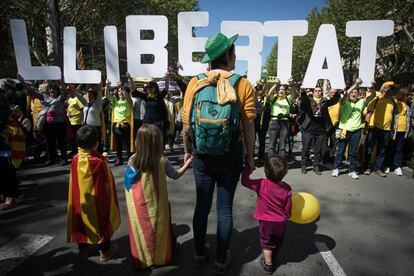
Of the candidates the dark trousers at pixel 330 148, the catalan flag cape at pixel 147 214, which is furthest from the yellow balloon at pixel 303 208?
the dark trousers at pixel 330 148

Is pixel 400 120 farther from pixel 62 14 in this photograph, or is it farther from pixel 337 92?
pixel 62 14

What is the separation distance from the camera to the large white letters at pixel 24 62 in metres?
5.45

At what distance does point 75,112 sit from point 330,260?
6.28 metres

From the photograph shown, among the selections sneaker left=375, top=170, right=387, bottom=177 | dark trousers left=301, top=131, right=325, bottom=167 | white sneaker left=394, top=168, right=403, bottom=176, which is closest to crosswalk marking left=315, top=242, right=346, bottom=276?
dark trousers left=301, top=131, right=325, bottom=167

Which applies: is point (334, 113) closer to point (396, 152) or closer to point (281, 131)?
point (281, 131)

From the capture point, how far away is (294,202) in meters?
2.91

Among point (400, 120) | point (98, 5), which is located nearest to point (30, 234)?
point (400, 120)

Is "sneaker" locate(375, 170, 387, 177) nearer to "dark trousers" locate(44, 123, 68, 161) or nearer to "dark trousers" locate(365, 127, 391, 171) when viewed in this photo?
"dark trousers" locate(365, 127, 391, 171)

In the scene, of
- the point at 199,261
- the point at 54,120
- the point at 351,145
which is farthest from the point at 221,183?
the point at 54,120

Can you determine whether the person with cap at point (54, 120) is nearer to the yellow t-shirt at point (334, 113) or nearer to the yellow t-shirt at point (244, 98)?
the yellow t-shirt at point (244, 98)

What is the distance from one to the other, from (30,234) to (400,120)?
7126 millimetres

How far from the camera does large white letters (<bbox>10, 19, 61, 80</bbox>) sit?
545 centimetres

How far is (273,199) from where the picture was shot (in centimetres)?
276

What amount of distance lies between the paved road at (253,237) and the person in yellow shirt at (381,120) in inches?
40.9
